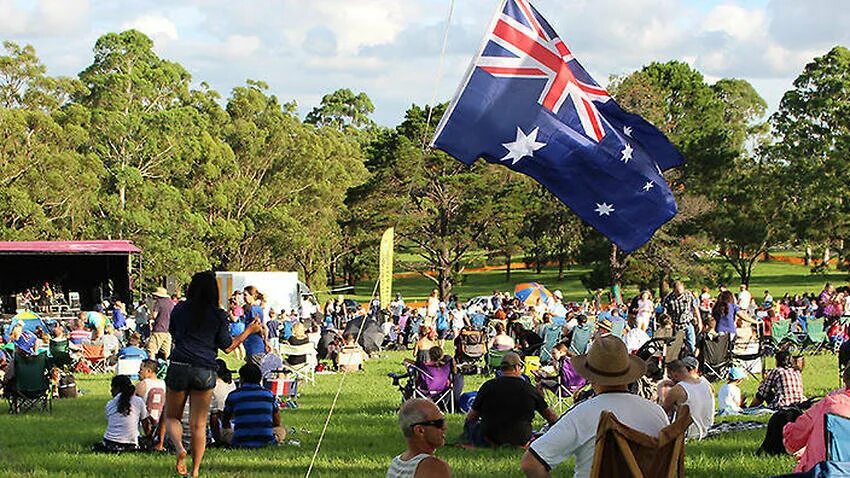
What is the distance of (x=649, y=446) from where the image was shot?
4449mm

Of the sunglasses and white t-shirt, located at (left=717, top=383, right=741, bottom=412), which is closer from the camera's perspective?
the sunglasses

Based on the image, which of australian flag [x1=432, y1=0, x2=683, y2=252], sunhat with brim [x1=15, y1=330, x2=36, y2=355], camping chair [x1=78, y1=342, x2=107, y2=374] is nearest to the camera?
australian flag [x1=432, y1=0, x2=683, y2=252]

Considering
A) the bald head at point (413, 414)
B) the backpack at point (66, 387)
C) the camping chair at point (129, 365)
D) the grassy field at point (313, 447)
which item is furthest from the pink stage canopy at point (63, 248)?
the bald head at point (413, 414)

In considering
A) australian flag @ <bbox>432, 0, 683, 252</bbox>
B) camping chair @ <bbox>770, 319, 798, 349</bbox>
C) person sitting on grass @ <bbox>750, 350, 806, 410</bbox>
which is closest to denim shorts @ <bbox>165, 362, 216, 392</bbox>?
australian flag @ <bbox>432, 0, 683, 252</bbox>

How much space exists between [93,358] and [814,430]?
1639 cm

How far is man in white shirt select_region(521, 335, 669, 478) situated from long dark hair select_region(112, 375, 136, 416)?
617 centimetres

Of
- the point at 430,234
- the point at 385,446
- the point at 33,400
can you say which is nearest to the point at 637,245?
the point at 385,446

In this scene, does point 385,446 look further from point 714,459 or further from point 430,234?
point 430,234

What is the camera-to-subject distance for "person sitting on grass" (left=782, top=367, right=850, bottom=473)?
21.6 ft

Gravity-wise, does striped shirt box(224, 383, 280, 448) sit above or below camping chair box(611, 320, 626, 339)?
below

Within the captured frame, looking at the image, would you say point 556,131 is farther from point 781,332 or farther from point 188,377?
point 781,332

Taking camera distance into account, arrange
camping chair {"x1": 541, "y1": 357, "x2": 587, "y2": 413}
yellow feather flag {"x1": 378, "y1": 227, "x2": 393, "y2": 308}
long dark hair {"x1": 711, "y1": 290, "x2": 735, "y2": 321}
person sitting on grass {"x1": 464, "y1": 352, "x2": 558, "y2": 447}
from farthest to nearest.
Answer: long dark hair {"x1": 711, "y1": 290, "x2": 735, "y2": 321} < camping chair {"x1": 541, "y1": 357, "x2": 587, "y2": 413} < person sitting on grass {"x1": 464, "y1": 352, "x2": 558, "y2": 447} < yellow feather flag {"x1": 378, "y1": 227, "x2": 393, "y2": 308}

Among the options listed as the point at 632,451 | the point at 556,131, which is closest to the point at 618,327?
the point at 556,131

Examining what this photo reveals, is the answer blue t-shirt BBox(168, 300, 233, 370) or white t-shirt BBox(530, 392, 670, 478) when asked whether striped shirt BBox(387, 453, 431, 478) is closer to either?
white t-shirt BBox(530, 392, 670, 478)
